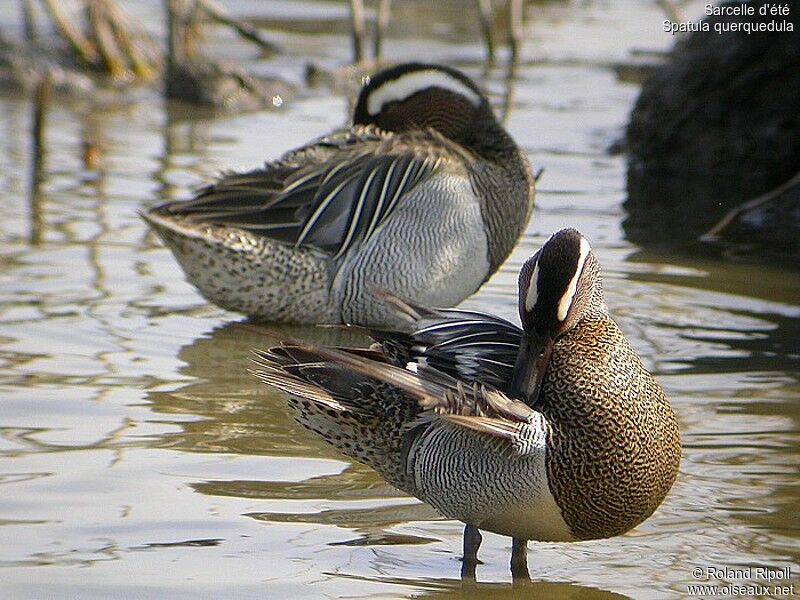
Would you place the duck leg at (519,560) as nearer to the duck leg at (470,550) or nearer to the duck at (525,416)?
the duck at (525,416)

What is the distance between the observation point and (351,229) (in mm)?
6332

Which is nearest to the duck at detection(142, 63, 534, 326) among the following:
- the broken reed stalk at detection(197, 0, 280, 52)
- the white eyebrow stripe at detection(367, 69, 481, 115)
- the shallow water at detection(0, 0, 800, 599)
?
the shallow water at detection(0, 0, 800, 599)

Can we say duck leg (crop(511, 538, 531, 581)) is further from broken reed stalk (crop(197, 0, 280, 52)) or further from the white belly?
broken reed stalk (crop(197, 0, 280, 52))

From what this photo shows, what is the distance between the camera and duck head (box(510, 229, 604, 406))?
396 cm

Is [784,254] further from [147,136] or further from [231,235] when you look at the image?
[147,136]

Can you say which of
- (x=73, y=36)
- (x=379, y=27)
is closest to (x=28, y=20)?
(x=73, y=36)

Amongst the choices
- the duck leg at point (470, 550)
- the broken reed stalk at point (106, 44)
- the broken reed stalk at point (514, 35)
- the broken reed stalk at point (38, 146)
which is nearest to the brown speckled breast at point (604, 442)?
the duck leg at point (470, 550)

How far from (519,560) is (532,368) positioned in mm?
568

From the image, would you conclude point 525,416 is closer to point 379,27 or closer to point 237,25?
point 379,27

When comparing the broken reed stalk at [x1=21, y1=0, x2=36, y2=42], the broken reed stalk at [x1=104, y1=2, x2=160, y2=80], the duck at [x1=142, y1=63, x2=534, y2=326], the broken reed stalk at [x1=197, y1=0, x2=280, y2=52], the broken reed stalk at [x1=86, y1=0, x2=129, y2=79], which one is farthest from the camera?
the broken reed stalk at [x1=197, y1=0, x2=280, y2=52]

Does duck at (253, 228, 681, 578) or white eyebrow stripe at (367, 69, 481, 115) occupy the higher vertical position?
white eyebrow stripe at (367, 69, 481, 115)

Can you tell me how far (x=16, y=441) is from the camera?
4.96 metres

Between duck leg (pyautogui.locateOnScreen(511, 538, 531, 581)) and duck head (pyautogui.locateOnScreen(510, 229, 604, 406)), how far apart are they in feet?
1.41

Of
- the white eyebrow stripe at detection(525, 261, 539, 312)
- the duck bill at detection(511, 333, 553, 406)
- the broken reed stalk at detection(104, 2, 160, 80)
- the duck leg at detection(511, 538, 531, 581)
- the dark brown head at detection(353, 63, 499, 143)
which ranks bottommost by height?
the duck leg at detection(511, 538, 531, 581)
